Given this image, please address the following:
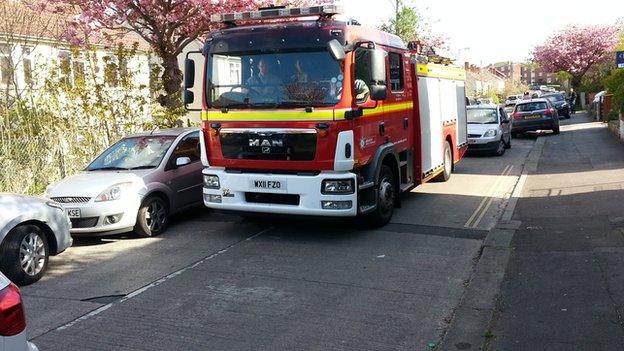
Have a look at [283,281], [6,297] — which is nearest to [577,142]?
[283,281]

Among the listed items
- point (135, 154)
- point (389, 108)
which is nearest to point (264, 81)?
point (389, 108)

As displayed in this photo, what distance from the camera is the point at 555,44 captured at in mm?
52250

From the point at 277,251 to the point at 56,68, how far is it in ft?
23.9

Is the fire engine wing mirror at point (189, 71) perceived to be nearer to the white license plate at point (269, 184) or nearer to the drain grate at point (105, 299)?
the white license plate at point (269, 184)

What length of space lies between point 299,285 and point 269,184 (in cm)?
192

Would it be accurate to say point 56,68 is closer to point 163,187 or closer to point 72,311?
point 163,187

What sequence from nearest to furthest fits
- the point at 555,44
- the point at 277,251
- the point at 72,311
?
the point at 72,311 → the point at 277,251 → the point at 555,44

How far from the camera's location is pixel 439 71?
38.7ft

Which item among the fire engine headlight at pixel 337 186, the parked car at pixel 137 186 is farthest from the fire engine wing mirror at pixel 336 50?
the parked car at pixel 137 186

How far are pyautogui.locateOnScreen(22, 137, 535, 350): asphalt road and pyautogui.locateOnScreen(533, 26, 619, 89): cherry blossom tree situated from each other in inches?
1844

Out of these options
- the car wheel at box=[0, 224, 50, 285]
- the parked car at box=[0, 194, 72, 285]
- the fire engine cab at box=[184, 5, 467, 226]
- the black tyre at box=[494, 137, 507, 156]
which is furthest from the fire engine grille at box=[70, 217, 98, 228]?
the black tyre at box=[494, 137, 507, 156]

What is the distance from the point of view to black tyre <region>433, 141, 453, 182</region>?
41.6 ft

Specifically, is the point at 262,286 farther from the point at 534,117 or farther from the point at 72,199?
the point at 534,117

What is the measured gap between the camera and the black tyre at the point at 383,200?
27.7 feet
